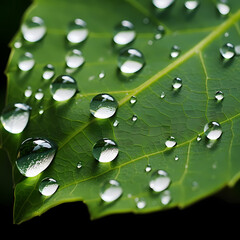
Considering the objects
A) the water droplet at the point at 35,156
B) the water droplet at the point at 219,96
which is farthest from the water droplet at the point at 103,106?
the water droplet at the point at 219,96

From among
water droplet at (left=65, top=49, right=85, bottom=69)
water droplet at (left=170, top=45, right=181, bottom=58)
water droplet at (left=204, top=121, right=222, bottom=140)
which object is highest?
water droplet at (left=65, top=49, right=85, bottom=69)

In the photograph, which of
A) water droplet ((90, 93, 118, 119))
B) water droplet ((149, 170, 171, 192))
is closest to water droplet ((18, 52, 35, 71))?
water droplet ((90, 93, 118, 119))

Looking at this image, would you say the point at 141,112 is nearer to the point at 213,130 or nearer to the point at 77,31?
the point at 213,130

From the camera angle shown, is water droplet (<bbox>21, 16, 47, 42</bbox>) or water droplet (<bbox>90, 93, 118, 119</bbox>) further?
water droplet (<bbox>21, 16, 47, 42</bbox>)

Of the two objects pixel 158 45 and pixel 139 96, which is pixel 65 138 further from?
pixel 158 45

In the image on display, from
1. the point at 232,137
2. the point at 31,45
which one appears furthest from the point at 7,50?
the point at 232,137

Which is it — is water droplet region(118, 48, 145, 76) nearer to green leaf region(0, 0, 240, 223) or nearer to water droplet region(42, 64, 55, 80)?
green leaf region(0, 0, 240, 223)
